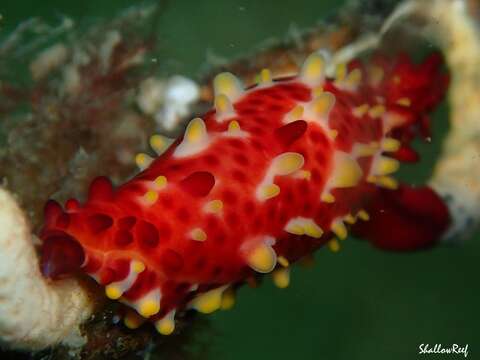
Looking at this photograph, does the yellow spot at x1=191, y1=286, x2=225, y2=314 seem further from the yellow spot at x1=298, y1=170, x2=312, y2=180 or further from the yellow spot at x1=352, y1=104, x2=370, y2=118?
the yellow spot at x1=352, y1=104, x2=370, y2=118

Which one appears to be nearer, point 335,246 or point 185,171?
point 185,171

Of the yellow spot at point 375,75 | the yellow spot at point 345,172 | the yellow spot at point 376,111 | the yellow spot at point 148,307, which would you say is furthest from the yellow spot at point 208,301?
the yellow spot at point 375,75

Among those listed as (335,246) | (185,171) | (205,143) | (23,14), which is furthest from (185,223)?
(23,14)

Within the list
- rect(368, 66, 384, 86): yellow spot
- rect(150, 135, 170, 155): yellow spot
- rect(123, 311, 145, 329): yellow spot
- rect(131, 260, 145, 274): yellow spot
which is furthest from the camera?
rect(368, 66, 384, 86): yellow spot

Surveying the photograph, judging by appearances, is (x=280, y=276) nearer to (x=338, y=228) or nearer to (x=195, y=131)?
(x=338, y=228)

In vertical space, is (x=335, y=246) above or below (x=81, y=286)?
below

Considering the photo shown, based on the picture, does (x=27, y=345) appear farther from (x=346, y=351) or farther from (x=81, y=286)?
(x=346, y=351)


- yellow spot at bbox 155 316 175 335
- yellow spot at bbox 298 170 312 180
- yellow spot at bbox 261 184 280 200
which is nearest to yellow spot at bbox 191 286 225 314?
yellow spot at bbox 155 316 175 335
